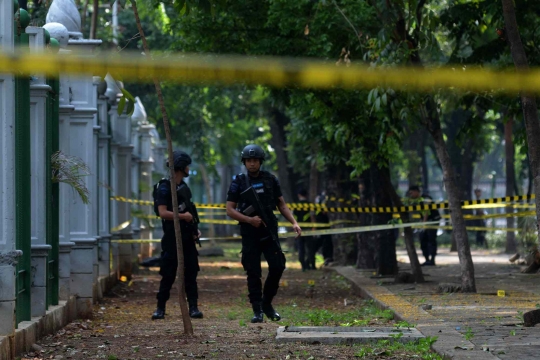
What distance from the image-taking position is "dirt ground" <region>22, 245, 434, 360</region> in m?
9.04

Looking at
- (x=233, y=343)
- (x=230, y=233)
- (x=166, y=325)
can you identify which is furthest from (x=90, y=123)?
(x=230, y=233)

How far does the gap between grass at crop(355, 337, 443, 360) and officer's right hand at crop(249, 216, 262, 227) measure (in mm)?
2584

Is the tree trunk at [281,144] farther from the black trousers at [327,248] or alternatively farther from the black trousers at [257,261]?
the black trousers at [257,261]

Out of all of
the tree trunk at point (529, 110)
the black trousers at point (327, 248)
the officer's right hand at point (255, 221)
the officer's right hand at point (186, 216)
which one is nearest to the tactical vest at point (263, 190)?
the officer's right hand at point (255, 221)

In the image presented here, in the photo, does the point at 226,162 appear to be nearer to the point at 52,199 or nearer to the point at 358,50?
the point at 358,50

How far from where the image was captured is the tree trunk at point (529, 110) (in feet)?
33.3

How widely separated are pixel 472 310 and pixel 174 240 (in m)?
3.24

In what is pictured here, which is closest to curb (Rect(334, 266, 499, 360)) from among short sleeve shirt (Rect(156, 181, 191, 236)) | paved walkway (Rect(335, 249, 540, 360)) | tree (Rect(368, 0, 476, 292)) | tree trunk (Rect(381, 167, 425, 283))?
paved walkway (Rect(335, 249, 540, 360))

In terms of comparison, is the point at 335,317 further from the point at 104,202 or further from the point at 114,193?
the point at 114,193

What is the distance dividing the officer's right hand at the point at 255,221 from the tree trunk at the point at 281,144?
20404mm

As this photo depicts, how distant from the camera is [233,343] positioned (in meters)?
9.66

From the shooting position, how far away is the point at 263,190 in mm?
11805

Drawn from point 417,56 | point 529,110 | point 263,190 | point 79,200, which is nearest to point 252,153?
point 263,190

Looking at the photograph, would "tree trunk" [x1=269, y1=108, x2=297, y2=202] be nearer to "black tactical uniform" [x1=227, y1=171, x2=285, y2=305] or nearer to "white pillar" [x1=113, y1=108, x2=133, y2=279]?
"white pillar" [x1=113, y1=108, x2=133, y2=279]
